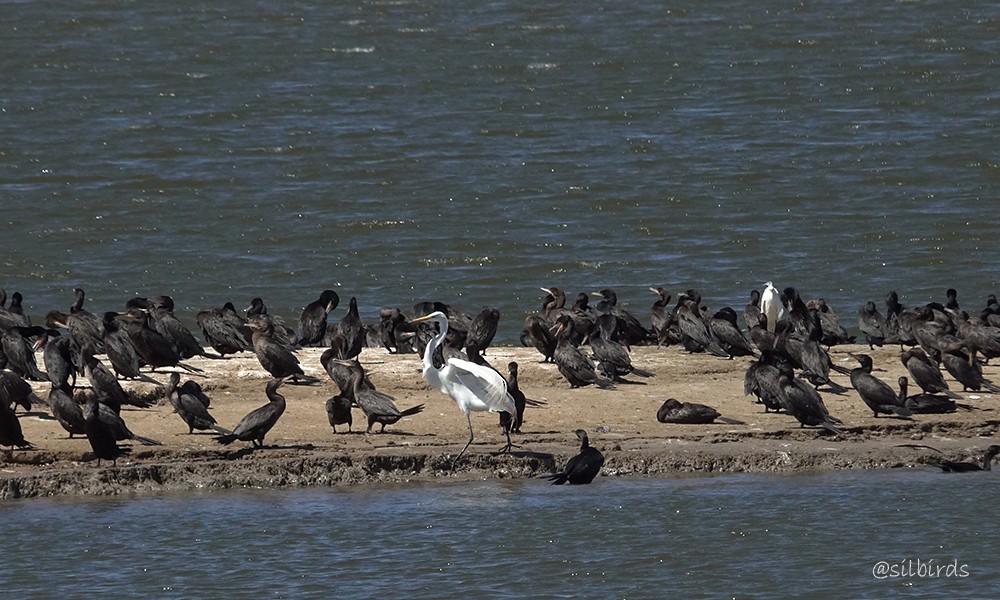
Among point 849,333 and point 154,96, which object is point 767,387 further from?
point 154,96

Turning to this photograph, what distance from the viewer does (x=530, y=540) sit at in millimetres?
13414

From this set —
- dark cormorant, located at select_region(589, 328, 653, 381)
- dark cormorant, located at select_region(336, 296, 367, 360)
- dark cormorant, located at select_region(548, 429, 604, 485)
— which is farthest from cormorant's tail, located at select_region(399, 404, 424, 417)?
dark cormorant, located at select_region(336, 296, 367, 360)

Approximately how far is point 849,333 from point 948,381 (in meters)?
5.64

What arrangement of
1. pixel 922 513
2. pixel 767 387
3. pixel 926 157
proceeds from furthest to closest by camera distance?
1. pixel 926 157
2. pixel 767 387
3. pixel 922 513

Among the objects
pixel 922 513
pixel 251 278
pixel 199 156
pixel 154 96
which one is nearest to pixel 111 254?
pixel 251 278

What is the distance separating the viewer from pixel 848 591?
41.4 feet

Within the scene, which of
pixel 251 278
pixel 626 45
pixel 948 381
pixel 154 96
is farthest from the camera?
pixel 626 45

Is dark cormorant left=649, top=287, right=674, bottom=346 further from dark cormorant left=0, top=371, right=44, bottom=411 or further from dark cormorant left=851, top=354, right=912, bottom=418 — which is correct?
dark cormorant left=0, top=371, right=44, bottom=411

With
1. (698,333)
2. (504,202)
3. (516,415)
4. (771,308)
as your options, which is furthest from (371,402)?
(504,202)

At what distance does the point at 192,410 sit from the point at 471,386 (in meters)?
2.39

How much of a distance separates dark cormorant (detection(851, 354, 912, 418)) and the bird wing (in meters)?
3.32

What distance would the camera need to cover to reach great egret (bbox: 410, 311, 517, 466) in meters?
14.9

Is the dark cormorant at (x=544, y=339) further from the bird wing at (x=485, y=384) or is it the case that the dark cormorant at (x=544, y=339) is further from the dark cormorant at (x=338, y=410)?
the dark cormorant at (x=338, y=410)

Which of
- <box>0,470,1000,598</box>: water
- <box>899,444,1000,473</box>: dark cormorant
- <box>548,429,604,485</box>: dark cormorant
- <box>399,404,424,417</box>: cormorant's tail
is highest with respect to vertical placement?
<box>399,404,424,417</box>: cormorant's tail
